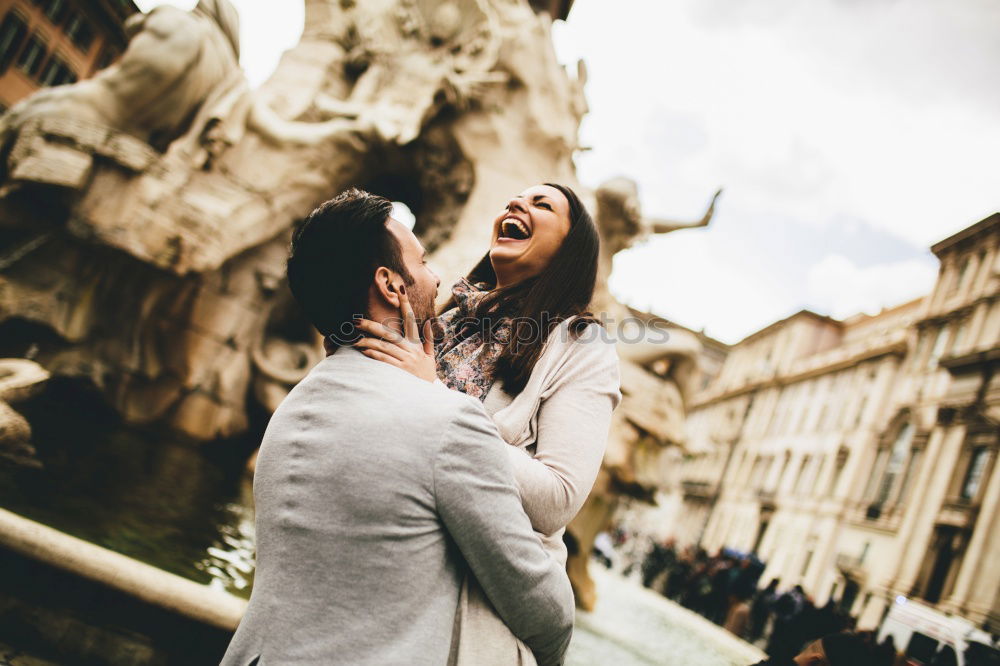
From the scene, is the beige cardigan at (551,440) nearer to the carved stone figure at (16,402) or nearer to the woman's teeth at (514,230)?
the woman's teeth at (514,230)

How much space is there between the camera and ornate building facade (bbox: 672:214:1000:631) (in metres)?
21.0

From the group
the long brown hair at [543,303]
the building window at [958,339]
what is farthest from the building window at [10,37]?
the building window at [958,339]

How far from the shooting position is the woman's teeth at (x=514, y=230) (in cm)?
176

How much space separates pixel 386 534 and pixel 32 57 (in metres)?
34.1

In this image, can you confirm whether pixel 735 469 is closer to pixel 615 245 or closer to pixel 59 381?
pixel 615 245

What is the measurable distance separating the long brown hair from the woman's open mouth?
0.37 ft

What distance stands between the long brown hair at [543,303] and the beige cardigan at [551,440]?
35mm

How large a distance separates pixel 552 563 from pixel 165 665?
6.98 ft

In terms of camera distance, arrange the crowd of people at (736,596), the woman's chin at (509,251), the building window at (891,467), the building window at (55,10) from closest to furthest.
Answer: the woman's chin at (509,251), the crowd of people at (736,596), the building window at (891,467), the building window at (55,10)

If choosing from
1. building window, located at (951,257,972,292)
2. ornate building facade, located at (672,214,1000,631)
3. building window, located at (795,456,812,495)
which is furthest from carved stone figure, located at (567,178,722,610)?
building window, located at (795,456,812,495)

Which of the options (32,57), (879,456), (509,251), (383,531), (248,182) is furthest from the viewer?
(879,456)

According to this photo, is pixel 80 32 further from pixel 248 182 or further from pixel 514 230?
pixel 514 230

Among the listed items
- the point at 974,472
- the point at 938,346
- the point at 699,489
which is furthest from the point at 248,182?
the point at 699,489

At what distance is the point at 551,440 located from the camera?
1.42 meters
